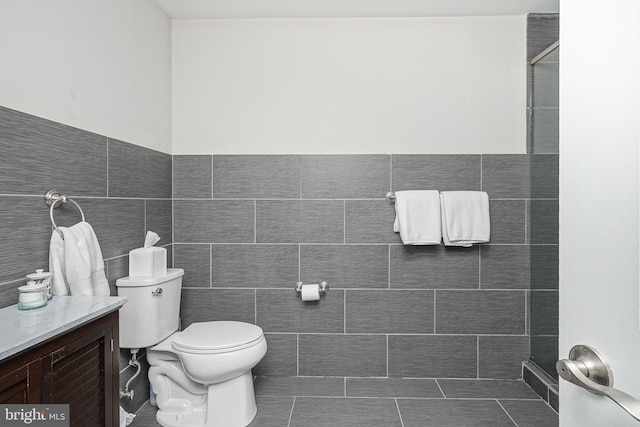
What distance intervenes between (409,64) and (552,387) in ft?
6.74

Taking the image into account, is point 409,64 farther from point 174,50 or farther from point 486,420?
point 486,420

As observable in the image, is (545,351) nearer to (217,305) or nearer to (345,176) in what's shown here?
(345,176)

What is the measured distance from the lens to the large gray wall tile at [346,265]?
8.38ft

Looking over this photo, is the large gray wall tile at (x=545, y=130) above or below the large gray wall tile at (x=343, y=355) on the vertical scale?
above

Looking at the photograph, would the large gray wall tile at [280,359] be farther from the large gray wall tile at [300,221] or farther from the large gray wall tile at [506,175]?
the large gray wall tile at [506,175]

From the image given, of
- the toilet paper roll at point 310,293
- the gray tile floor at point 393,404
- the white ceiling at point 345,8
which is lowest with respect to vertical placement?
the gray tile floor at point 393,404

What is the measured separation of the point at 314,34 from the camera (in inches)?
100

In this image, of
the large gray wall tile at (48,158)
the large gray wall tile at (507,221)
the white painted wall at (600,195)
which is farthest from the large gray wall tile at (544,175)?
the large gray wall tile at (48,158)

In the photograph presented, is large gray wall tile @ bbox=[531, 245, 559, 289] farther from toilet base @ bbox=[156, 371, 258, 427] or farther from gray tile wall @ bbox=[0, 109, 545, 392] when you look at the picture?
toilet base @ bbox=[156, 371, 258, 427]

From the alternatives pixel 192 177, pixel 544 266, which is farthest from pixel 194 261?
pixel 544 266

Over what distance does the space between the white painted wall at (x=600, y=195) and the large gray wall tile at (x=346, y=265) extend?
1.82 metres

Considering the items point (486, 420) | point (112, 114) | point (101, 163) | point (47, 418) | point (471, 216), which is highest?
point (112, 114)

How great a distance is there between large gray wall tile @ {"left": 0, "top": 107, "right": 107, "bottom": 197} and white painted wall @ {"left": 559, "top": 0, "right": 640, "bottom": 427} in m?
1.59

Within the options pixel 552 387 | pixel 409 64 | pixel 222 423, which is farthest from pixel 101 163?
pixel 552 387
